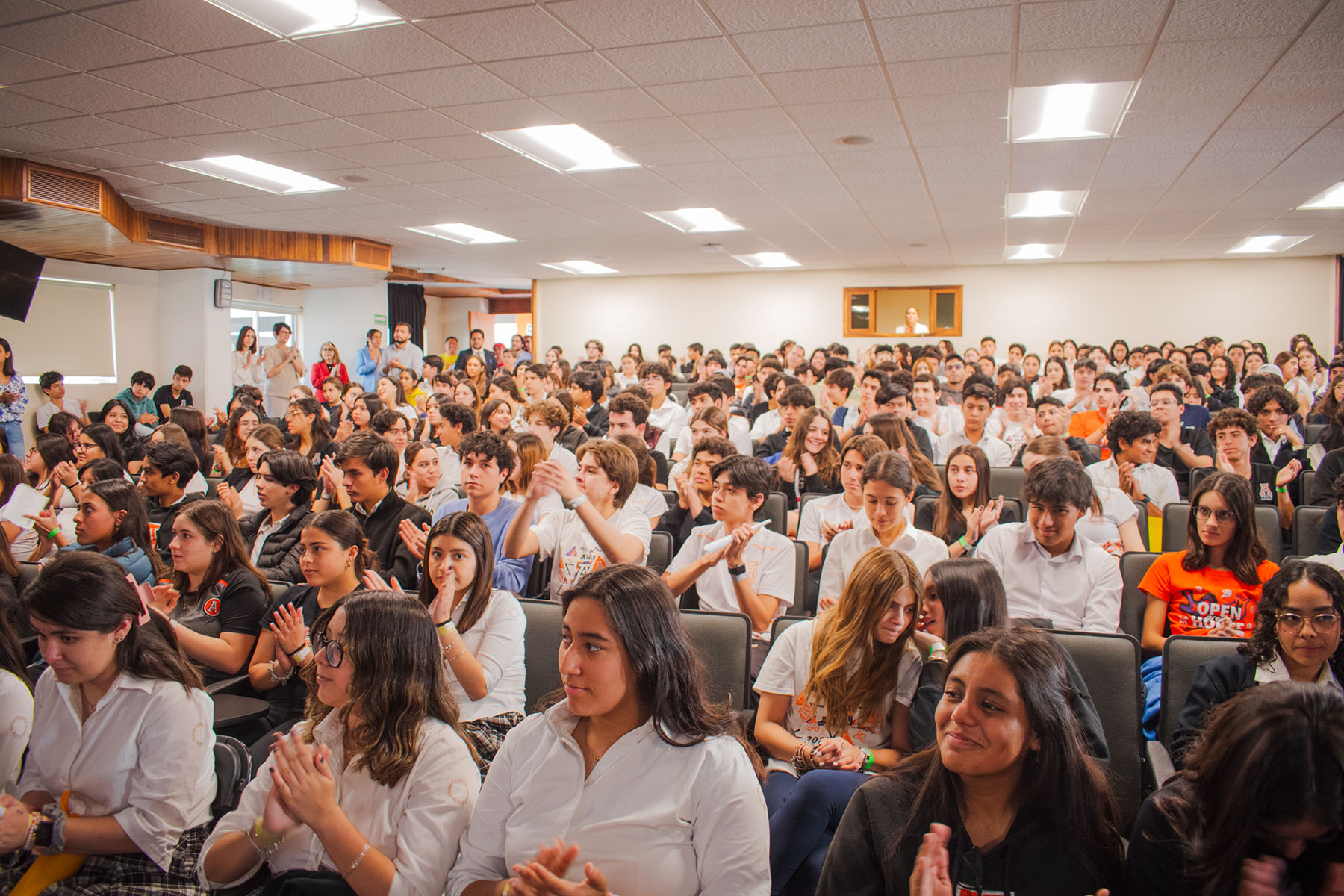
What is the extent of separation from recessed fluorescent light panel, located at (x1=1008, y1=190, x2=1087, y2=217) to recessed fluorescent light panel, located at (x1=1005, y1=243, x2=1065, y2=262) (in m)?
2.26

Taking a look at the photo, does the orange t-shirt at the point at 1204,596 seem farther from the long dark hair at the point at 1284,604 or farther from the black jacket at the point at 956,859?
the black jacket at the point at 956,859

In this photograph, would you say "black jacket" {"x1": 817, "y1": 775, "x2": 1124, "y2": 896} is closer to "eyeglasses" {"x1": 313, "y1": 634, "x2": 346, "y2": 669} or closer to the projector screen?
"eyeglasses" {"x1": 313, "y1": 634, "x2": 346, "y2": 669}

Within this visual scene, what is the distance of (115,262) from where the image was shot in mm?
9867

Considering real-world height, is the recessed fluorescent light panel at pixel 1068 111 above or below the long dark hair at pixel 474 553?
above

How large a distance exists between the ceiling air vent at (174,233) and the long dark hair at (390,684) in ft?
26.9

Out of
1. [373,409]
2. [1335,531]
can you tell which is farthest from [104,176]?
[1335,531]

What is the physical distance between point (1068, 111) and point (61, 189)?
22.9 ft

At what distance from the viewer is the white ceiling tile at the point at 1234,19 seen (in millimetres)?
3385

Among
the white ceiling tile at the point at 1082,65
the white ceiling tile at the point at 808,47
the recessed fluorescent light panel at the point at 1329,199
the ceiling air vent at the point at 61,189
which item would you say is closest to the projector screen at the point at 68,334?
the ceiling air vent at the point at 61,189

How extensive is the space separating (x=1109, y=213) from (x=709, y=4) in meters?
6.10

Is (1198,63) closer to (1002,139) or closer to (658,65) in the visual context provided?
(1002,139)

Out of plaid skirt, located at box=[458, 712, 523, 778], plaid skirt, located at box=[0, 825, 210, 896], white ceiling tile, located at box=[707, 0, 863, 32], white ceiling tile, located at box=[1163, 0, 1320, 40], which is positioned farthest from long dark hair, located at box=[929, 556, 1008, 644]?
white ceiling tile, located at box=[1163, 0, 1320, 40]

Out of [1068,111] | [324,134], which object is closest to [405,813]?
[324,134]

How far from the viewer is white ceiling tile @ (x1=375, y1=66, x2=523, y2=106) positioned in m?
4.24
